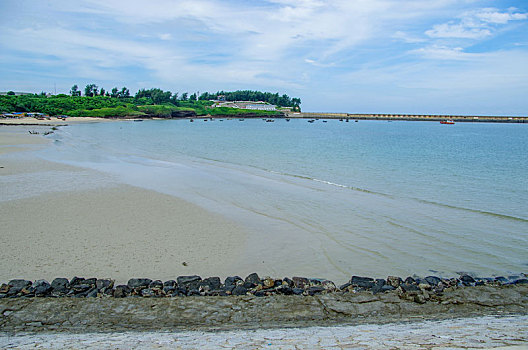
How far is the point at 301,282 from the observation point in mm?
6703

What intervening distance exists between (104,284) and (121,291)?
45 centimetres

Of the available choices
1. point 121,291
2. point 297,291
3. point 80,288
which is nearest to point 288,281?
point 297,291

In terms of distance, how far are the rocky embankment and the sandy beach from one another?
80cm

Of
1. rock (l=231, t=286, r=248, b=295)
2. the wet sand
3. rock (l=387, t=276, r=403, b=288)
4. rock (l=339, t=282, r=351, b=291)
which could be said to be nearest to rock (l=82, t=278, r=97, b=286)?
the wet sand

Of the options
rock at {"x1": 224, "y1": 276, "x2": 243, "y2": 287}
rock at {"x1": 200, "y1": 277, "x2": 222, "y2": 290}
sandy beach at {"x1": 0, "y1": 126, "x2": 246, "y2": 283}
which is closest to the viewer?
rock at {"x1": 200, "y1": 277, "x2": 222, "y2": 290}

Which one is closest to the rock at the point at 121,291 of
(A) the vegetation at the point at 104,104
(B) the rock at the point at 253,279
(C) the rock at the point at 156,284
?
(C) the rock at the point at 156,284

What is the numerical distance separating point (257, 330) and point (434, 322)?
2551 millimetres

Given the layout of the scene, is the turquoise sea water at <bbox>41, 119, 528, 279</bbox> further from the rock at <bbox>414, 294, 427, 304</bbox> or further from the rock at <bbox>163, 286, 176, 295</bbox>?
the rock at <bbox>163, 286, 176, 295</bbox>

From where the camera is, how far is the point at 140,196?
1349cm

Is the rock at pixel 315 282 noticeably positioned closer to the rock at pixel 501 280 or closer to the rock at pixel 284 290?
the rock at pixel 284 290

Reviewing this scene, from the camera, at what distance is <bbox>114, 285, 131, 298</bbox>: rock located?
602 cm

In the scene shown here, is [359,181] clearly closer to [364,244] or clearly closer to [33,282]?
[364,244]

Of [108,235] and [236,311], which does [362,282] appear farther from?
[108,235]

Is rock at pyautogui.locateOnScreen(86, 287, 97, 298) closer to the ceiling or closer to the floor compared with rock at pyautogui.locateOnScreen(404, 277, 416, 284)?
closer to the floor
